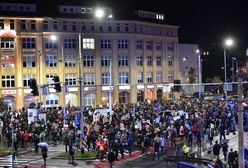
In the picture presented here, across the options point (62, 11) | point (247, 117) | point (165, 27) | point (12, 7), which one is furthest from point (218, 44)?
point (247, 117)

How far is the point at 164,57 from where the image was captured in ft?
294

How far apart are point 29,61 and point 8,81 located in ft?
16.3

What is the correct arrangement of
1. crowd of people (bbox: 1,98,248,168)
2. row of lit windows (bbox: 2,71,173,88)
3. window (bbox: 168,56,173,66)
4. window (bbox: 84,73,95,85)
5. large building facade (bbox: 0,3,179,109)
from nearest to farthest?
1. crowd of people (bbox: 1,98,248,168)
2. row of lit windows (bbox: 2,71,173,88)
3. large building facade (bbox: 0,3,179,109)
4. window (bbox: 84,73,95,85)
5. window (bbox: 168,56,173,66)

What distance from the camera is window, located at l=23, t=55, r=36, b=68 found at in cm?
7469

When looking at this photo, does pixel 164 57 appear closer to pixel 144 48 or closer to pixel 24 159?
pixel 144 48

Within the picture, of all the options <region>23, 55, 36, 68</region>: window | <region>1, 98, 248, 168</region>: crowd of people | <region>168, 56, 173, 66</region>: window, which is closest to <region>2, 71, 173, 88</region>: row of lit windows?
<region>23, 55, 36, 68</region>: window

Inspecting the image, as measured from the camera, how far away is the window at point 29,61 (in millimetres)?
74688

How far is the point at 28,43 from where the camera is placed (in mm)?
74938

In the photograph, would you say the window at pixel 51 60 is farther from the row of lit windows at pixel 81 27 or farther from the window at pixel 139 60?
the window at pixel 139 60

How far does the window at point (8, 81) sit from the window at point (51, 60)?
6496 millimetres

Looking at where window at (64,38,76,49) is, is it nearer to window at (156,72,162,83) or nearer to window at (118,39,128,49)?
window at (118,39,128,49)

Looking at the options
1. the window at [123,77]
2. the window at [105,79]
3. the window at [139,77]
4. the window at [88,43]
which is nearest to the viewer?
the window at [88,43]

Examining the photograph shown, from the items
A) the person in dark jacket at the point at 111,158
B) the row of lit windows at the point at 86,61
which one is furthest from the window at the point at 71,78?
the person in dark jacket at the point at 111,158

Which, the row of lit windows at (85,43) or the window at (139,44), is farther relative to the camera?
the window at (139,44)
